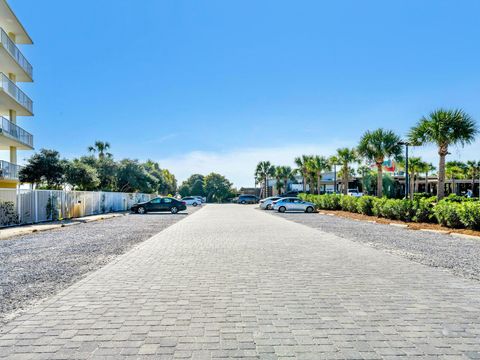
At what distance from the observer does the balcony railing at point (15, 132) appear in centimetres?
2871

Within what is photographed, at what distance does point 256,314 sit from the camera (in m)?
5.12

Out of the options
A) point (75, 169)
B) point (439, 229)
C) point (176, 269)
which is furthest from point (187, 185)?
point (176, 269)

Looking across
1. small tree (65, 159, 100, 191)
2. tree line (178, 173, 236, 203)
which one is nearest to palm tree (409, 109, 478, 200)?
small tree (65, 159, 100, 191)

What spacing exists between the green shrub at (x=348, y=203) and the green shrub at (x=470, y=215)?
44.4 ft

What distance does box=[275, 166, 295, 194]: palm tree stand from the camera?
81.8 meters

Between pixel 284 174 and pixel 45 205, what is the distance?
63479 mm

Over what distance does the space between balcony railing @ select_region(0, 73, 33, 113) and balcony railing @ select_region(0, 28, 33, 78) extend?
7.01ft

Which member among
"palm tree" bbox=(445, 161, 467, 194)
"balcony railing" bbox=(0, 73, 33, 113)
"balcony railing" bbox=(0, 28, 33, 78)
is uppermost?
"balcony railing" bbox=(0, 28, 33, 78)

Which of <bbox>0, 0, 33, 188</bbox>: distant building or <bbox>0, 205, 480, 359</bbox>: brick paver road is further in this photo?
<bbox>0, 0, 33, 188</bbox>: distant building

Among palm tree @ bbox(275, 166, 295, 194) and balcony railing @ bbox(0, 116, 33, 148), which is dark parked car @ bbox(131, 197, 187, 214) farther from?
palm tree @ bbox(275, 166, 295, 194)

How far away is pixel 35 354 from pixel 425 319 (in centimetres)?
459

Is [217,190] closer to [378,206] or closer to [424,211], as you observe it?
[378,206]

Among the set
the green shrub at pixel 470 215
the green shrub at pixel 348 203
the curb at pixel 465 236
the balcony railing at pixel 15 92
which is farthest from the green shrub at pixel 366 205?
the balcony railing at pixel 15 92

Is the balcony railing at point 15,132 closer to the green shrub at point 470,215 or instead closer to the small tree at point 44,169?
the small tree at point 44,169
